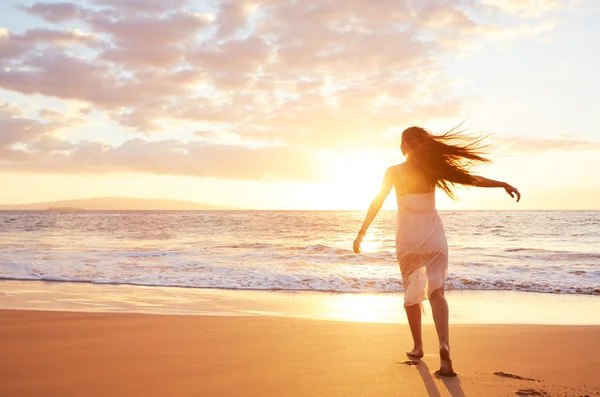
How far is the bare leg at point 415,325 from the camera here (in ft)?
16.9

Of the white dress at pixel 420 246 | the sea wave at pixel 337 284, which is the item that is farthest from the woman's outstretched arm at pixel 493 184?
the sea wave at pixel 337 284

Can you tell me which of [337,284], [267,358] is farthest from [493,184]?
[337,284]

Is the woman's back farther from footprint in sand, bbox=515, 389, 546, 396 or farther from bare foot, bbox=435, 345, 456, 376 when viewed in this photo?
footprint in sand, bbox=515, 389, 546, 396

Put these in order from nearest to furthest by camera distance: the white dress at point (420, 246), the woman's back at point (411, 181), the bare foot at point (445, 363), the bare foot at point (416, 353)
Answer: the bare foot at point (445, 363)
the white dress at point (420, 246)
the woman's back at point (411, 181)
the bare foot at point (416, 353)

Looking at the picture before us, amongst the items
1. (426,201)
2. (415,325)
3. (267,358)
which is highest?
(426,201)

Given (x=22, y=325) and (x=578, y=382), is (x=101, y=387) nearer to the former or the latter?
(x=22, y=325)

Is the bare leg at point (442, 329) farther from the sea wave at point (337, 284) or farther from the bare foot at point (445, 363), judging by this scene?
the sea wave at point (337, 284)

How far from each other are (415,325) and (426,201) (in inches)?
49.2

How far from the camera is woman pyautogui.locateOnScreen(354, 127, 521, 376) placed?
4797 millimetres

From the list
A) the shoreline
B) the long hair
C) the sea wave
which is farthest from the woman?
the sea wave

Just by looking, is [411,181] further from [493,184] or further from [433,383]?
[433,383]

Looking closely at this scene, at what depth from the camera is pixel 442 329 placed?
4.68m

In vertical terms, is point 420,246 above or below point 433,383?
above

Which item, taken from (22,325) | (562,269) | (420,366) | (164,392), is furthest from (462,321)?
(562,269)
